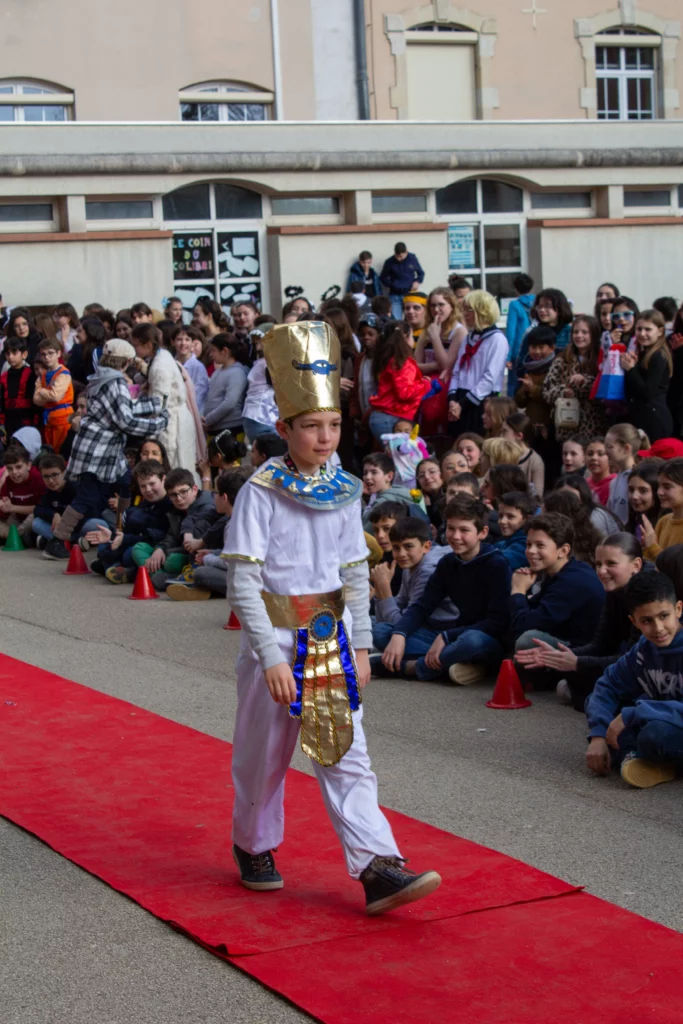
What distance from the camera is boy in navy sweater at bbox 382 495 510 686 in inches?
309

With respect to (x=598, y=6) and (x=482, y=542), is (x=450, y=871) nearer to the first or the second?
(x=482, y=542)

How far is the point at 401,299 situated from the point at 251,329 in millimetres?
7035

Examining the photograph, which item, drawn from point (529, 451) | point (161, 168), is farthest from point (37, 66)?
point (529, 451)

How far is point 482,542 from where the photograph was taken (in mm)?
8406

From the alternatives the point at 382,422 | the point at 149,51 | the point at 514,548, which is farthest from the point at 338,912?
the point at 149,51

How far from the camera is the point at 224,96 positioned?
28031 mm

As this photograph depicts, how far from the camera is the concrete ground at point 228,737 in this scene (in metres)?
4.15

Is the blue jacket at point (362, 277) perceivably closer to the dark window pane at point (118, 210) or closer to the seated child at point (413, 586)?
the dark window pane at point (118, 210)

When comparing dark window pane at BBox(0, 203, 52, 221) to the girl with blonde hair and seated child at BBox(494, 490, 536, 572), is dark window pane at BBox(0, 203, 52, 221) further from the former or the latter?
seated child at BBox(494, 490, 536, 572)

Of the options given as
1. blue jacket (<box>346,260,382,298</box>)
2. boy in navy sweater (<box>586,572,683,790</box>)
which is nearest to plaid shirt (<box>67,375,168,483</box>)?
boy in navy sweater (<box>586,572,683,790</box>)

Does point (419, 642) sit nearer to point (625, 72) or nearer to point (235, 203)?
point (235, 203)

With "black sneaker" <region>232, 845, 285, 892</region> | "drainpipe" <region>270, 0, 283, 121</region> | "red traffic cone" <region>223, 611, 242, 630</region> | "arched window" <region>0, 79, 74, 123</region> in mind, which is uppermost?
"drainpipe" <region>270, 0, 283, 121</region>

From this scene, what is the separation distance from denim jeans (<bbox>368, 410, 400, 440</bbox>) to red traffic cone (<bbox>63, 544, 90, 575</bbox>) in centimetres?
262

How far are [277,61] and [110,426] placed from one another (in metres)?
17.2
